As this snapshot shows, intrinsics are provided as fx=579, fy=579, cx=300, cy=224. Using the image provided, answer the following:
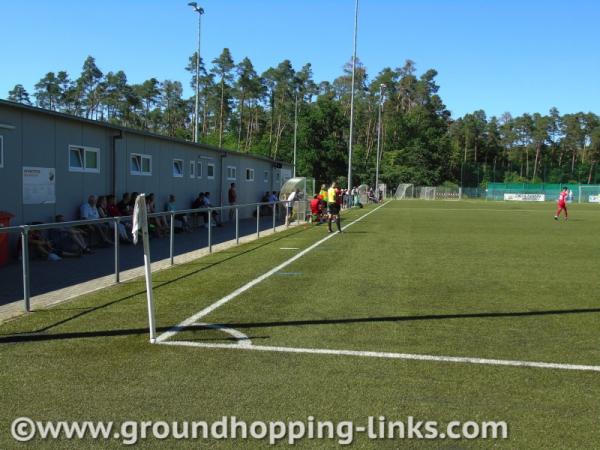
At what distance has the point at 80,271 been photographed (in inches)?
437

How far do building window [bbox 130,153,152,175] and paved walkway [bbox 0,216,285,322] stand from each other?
2.98 m

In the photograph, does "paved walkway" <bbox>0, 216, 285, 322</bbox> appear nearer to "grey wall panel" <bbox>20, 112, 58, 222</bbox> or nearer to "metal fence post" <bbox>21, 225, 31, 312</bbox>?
"metal fence post" <bbox>21, 225, 31, 312</bbox>

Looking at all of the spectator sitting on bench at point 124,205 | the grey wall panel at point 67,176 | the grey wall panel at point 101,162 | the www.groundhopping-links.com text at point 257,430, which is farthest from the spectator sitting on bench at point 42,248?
the www.groundhopping-links.com text at point 257,430

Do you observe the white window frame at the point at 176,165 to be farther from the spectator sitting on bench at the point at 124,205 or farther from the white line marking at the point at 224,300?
the white line marking at the point at 224,300

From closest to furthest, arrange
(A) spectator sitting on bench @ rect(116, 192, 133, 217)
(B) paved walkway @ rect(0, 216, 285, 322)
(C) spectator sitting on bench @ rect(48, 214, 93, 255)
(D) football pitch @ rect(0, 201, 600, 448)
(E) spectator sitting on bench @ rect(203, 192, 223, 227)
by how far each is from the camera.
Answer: (D) football pitch @ rect(0, 201, 600, 448)
(B) paved walkway @ rect(0, 216, 285, 322)
(C) spectator sitting on bench @ rect(48, 214, 93, 255)
(A) spectator sitting on bench @ rect(116, 192, 133, 217)
(E) spectator sitting on bench @ rect(203, 192, 223, 227)

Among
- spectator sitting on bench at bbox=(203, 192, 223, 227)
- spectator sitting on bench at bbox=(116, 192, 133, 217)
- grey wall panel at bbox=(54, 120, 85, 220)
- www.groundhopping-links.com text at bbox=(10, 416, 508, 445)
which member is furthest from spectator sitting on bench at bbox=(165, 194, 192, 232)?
www.groundhopping-links.com text at bbox=(10, 416, 508, 445)

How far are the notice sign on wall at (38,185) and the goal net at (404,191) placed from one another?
63911mm

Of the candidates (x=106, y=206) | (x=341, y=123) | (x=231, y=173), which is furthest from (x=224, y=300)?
(x=341, y=123)

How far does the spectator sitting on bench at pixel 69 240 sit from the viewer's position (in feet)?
36.1

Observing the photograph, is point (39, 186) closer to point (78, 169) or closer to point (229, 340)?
point (78, 169)

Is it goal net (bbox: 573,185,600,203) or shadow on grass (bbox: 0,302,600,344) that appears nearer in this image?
shadow on grass (bbox: 0,302,600,344)

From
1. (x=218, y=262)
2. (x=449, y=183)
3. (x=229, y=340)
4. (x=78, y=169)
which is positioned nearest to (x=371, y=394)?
(x=229, y=340)

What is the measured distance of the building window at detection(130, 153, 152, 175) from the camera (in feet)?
61.2

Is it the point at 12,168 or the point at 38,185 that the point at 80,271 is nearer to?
the point at 12,168
